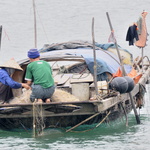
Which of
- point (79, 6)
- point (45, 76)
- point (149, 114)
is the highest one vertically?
point (79, 6)

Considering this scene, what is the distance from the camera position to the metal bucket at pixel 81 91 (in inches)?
444

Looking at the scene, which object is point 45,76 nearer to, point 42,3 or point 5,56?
point 5,56

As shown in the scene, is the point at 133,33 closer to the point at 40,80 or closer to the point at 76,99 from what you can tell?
the point at 76,99

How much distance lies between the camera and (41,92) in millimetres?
10586

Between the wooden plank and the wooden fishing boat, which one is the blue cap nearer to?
the wooden fishing boat

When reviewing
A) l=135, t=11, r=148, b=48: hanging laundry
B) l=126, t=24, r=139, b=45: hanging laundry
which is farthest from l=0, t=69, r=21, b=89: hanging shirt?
l=135, t=11, r=148, b=48: hanging laundry

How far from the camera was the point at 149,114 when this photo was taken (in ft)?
48.2

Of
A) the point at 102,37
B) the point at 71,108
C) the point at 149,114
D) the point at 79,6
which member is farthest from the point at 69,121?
the point at 79,6

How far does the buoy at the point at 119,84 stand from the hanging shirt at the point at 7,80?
186 centimetres

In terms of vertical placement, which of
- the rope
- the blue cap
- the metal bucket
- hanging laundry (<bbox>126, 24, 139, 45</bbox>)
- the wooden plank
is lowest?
the rope

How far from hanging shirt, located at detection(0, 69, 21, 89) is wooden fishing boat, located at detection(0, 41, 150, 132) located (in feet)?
1.35

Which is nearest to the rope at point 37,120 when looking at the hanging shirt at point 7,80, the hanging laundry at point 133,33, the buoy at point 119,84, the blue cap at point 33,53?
the hanging shirt at point 7,80

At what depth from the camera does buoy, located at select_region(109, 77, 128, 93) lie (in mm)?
11211

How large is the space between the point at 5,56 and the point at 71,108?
48.3ft
